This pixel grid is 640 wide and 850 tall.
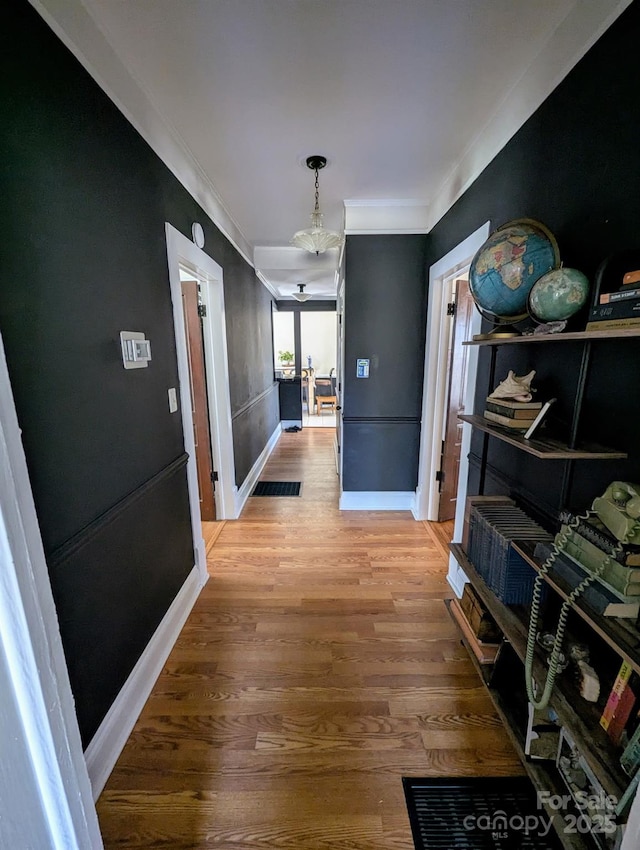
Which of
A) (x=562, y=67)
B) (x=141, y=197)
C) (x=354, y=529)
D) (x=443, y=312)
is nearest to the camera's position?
(x=562, y=67)

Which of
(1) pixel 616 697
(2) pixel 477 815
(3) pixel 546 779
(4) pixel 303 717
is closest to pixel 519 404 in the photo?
(1) pixel 616 697

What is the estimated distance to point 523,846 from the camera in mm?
1029

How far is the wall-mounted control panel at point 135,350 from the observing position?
1.36 metres

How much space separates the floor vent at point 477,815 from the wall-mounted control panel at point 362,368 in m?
2.46

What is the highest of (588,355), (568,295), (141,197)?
(141,197)

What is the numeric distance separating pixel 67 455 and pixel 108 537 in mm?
382

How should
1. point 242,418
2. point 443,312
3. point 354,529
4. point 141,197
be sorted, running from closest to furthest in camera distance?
point 141,197
point 443,312
point 354,529
point 242,418

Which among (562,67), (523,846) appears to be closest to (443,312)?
(562,67)

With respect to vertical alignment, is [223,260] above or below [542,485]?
above

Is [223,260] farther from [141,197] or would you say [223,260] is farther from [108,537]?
[108,537]

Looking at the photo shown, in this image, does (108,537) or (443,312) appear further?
(443,312)

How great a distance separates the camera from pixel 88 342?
3.82 feet

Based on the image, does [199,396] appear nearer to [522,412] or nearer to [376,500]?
[376,500]

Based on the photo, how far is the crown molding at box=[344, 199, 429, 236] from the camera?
2639 millimetres
